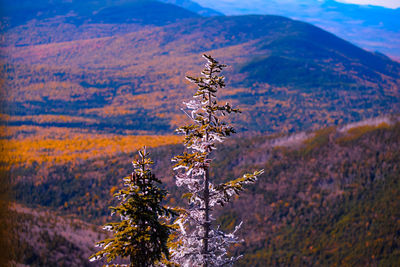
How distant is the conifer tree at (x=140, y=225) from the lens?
1234 cm

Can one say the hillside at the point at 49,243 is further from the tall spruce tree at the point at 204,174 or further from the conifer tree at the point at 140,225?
the tall spruce tree at the point at 204,174

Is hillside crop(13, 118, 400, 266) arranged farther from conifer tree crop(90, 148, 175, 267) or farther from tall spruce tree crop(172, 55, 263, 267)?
conifer tree crop(90, 148, 175, 267)

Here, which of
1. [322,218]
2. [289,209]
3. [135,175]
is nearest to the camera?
[135,175]

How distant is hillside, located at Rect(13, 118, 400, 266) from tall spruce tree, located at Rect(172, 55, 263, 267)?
10048 cm

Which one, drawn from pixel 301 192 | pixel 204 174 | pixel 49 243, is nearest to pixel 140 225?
pixel 204 174

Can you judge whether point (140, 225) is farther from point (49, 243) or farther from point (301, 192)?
point (301, 192)

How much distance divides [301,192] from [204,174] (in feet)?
475

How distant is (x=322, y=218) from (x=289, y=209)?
12.7 meters

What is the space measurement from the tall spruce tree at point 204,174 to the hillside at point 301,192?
100483 mm

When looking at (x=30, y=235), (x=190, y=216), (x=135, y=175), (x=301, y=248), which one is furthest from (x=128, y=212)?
(x=301, y=248)

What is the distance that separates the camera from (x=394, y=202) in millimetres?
122562

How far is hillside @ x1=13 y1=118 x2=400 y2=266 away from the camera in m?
117

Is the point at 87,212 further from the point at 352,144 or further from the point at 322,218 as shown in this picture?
the point at 352,144

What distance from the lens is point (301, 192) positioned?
15175cm
